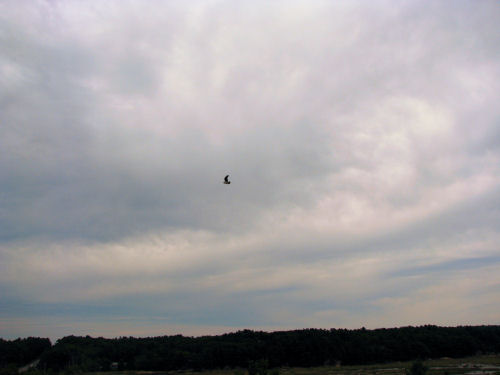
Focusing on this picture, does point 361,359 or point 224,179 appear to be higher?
point 224,179

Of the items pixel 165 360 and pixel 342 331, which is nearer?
pixel 165 360

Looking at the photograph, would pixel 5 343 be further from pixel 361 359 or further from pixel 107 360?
pixel 361 359

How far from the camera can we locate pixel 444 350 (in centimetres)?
14138

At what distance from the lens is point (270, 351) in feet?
413

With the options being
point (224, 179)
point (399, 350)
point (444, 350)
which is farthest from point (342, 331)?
point (224, 179)

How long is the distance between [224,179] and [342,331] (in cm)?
13271

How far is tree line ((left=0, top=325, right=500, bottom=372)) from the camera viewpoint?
4919 inches

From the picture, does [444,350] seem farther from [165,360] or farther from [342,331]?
[165,360]

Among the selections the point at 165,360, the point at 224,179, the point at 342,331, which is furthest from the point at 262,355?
the point at 224,179

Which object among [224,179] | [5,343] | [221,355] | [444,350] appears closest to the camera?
[224,179]

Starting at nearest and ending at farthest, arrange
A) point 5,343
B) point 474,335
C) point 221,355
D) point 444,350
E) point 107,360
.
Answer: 1. point 221,355
2. point 107,360
3. point 444,350
4. point 5,343
5. point 474,335

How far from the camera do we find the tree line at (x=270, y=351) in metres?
125

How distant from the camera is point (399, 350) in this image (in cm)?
13662

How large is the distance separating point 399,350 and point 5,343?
127 meters
